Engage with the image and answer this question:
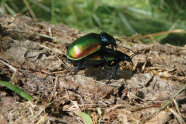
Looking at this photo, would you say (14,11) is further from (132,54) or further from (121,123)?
(121,123)

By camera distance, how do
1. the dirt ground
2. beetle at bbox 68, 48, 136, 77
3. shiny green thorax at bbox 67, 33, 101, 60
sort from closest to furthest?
the dirt ground
shiny green thorax at bbox 67, 33, 101, 60
beetle at bbox 68, 48, 136, 77

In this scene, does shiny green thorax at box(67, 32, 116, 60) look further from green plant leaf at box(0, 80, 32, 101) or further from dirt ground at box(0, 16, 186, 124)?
green plant leaf at box(0, 80, 32, 101)

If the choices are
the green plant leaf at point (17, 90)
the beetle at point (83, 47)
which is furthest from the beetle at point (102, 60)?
the green plant leaf at point (17, 90)

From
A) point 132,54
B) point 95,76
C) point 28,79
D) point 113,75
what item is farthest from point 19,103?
point 132,54

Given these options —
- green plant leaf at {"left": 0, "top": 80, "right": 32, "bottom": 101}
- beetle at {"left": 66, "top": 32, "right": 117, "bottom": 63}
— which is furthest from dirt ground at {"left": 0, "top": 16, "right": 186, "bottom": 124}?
beetle at {"left": 66, "top": 32, "right": 117, "bottom": 63}

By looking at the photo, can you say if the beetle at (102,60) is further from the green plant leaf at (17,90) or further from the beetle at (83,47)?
the green plant leaf at (17,90)

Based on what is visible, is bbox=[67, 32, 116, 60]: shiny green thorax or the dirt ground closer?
the dirt ground

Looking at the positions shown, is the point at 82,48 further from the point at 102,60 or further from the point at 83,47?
the point at 102,60

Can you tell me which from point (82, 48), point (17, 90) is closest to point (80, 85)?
point (82, 48)
